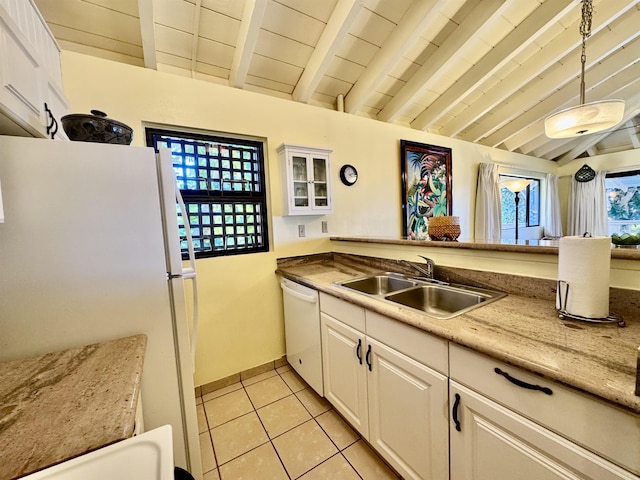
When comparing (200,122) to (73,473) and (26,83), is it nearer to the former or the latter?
(26,83)

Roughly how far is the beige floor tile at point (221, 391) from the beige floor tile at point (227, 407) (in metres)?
0.04

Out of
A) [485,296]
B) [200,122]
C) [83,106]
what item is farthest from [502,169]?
[83,106]

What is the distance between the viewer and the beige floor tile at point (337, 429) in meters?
1.50

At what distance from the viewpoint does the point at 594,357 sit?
2.31 ft

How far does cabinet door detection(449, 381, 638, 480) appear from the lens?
2.12 ft

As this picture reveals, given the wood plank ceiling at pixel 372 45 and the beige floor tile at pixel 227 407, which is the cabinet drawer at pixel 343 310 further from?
the wood plank ceiling at pixel 372 45

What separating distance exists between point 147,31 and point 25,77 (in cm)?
86

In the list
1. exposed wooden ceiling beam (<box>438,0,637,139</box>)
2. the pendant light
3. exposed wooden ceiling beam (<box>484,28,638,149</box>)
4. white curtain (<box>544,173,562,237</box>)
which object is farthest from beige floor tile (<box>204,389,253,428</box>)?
white curtain (<box>544,173,562,237</box>)

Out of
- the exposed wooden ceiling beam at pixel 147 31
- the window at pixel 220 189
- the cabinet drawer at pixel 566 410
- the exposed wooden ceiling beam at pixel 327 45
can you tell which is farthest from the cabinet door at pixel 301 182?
the cabinet drawer at pixel 566 410

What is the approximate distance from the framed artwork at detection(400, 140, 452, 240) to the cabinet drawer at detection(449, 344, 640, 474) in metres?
2.31

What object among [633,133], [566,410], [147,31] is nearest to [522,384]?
[566,410]

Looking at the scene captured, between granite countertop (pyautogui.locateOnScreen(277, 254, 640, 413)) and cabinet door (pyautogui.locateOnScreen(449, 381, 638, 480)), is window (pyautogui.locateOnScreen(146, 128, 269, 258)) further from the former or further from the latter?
cabinet door (pyautogui.locateOnScreen(449, 381, 638, 480))

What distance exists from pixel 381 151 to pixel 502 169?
8.49 feet

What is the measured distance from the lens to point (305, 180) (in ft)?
7.23
